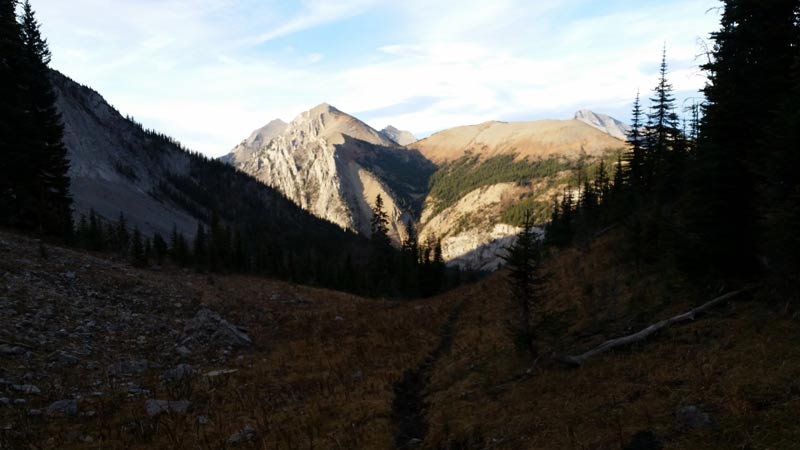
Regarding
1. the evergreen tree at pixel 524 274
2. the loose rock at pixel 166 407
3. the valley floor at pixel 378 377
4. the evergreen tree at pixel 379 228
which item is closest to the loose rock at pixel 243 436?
the valley floor at pixel 378 377

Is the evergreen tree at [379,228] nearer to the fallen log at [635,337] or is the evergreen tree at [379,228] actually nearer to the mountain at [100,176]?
the fallen log at [635,337]

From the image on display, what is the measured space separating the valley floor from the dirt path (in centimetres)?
8

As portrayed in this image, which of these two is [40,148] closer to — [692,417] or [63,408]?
[63,408]

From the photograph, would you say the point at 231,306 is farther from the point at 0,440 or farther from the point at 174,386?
the point at 0,440

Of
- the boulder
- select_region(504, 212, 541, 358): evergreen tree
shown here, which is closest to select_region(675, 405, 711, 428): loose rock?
select_region(504, 212, 541, 358): evergreen tree

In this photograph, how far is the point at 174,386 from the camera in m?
14.0

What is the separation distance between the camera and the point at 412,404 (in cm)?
1389

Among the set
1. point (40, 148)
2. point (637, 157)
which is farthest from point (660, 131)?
point (40, 148)

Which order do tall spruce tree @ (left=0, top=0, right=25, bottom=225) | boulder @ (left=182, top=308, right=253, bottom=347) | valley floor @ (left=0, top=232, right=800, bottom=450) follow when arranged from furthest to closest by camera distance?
tall spruce tree @ (left=0, top=0, right=25, bottom=225) < boulder @ (left=182, top=308, right=253, bottom=347) < valley floor @ (left=0, top=232, right=800, bottom=450)

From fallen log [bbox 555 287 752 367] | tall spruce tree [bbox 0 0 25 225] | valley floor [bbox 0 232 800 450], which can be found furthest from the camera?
tall spruce tree [bbox 0 0 25 225]

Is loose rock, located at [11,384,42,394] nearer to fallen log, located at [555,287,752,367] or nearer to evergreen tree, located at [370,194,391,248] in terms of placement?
fallen log, located at [555,287,752,367]

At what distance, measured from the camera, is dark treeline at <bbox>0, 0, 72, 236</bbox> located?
30.2 meters

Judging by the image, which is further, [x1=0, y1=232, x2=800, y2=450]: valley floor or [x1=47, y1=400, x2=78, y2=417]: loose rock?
[x1=47, y1=400, x2=78, y2=417]: loose rock

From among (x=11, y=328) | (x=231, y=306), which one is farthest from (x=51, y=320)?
(x=231, y=306)
